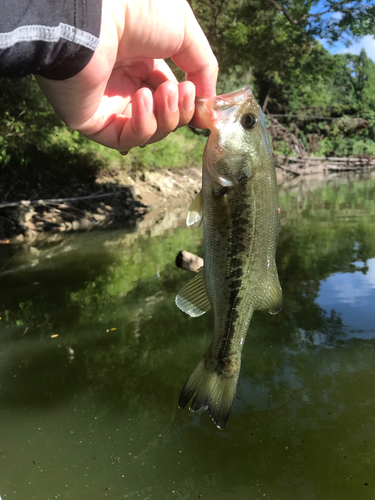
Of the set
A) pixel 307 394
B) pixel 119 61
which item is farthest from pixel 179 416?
pixel 119 61

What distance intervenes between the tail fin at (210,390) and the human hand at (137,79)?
114 cm

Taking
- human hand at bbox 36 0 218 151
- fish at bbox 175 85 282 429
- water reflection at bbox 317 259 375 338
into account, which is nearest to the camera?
human hand at bbox 36 0 218 151

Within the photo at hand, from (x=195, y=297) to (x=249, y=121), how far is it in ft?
2.59

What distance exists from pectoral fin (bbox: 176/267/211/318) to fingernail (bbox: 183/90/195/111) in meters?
0.71

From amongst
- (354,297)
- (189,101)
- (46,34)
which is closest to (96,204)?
(354,297)

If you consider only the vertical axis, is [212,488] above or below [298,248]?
below

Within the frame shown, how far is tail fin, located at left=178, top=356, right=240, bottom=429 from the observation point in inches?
75.2

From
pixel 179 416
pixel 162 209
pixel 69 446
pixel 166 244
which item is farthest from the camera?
pixel 162 209

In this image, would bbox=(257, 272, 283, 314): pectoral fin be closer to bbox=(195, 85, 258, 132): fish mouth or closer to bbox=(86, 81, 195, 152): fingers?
bbox=(195, 85, 258, 132): fish mouth

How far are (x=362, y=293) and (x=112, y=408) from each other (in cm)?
419

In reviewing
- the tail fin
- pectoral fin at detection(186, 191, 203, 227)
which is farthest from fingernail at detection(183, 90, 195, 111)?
the tail fin

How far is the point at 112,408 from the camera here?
4.19 meters

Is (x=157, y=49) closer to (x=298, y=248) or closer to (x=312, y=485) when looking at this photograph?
(x=312, y=485)

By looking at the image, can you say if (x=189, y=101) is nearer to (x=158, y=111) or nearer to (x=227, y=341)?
(x=158, y=111)
